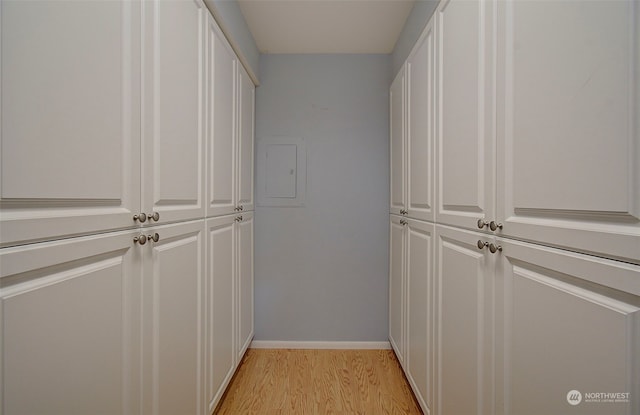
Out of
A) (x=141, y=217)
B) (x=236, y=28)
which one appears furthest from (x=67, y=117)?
(x=236, y=28)

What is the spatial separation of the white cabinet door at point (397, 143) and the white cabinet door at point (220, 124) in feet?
3.45

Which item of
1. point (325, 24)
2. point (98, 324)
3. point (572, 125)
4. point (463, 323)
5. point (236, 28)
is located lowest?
point (463, 323)

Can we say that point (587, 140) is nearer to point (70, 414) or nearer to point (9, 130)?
point (9, 130)

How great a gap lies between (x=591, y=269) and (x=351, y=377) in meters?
1.79

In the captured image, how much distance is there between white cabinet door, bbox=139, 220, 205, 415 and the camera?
0.98 m

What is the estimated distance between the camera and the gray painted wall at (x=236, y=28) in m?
1.51

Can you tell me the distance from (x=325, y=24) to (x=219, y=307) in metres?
1.89

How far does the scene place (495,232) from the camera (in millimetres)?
924

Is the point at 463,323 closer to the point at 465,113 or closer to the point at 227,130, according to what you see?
the point at 465,113

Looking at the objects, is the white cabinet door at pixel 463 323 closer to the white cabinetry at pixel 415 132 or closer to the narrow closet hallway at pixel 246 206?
the narrow closet hallway at pixel 246 206

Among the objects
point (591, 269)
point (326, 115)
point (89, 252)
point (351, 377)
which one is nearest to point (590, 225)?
point (591, 269)

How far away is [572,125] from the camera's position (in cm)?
65

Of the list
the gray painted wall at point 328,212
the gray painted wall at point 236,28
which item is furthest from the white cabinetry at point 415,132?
the gray painted wall at point 236,28

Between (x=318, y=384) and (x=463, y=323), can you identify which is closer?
(x=463, y=323)
